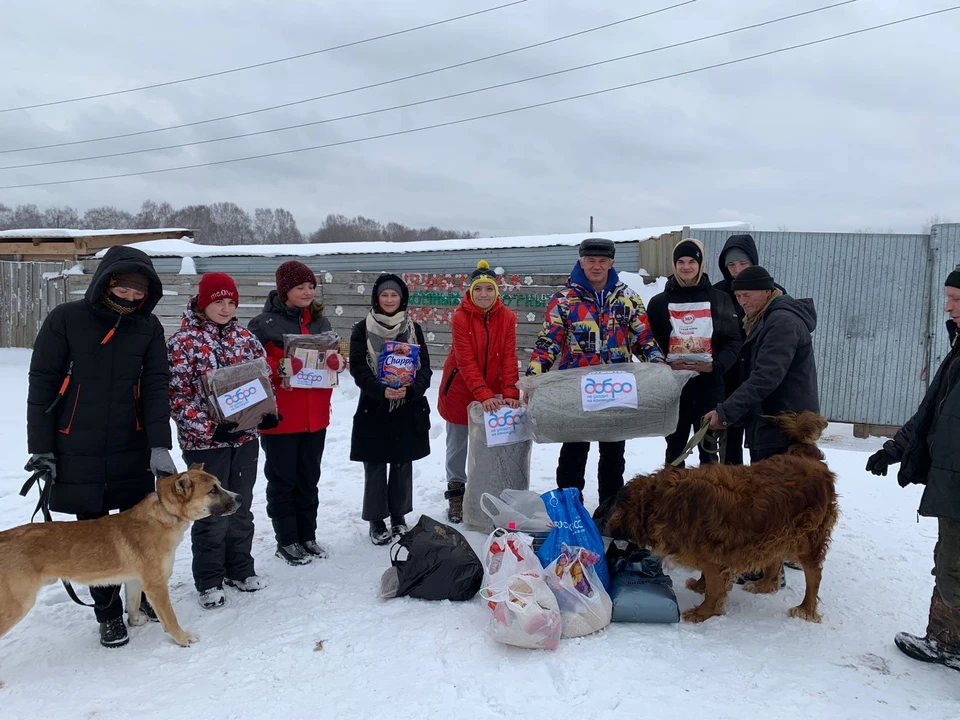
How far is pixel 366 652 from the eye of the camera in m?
3.32

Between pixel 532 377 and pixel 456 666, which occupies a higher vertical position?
pixel 532 377

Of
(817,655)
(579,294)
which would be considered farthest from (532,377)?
(817,655)

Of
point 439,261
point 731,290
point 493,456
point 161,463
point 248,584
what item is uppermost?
point 439,261

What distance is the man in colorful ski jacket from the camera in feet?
14.7

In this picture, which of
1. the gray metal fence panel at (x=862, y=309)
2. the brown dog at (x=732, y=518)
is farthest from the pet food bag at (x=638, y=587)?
the gray metal fence panel at (x=862, y=309)

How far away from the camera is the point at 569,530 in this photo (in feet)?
12.1

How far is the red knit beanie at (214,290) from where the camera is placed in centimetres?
383

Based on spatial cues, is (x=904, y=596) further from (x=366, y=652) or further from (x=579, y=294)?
(x=366, y=652)

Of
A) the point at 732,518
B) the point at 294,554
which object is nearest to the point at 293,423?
the point at 294,554

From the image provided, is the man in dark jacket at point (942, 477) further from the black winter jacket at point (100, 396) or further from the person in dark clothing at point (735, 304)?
the black winter jacket at point (100, 396)

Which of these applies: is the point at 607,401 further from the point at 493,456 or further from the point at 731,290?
the point at 731,290

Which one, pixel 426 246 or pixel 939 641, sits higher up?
pixel 426 246

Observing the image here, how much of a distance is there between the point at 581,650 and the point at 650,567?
0.85 m

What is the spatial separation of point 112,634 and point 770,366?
4184 mm
